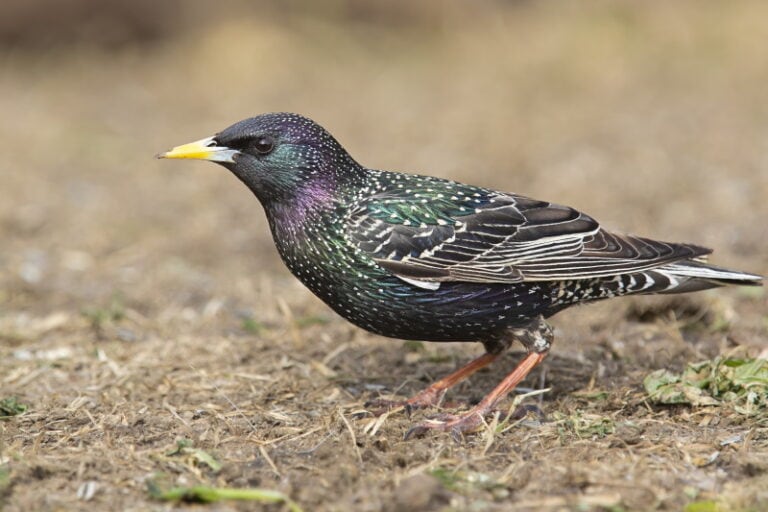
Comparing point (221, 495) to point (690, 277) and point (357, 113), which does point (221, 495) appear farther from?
point (357, 113)

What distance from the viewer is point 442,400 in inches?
191

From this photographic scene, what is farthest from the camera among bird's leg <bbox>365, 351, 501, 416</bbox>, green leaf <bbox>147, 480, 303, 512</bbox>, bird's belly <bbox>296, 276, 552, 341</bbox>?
bird's leg <bbox>365, 351, 501, 416</bbox>

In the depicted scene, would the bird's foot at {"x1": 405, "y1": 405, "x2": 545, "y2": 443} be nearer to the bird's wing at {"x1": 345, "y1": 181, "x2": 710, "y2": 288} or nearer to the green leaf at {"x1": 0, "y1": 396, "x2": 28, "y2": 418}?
the bird's wing at {"x1": 345, "y1": 181, "x2": 710, "y2": 288}

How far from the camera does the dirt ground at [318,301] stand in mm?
3816

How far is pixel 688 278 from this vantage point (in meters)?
4.93

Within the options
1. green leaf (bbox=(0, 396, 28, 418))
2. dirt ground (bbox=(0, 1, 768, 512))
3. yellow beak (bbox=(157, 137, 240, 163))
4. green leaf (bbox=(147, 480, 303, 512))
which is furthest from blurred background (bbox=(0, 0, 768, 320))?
green leaf (bbox=(147, 480, 303, 512))

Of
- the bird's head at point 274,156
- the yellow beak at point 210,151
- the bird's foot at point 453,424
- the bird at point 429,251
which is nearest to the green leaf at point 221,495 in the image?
the bird's foot at point 453,424

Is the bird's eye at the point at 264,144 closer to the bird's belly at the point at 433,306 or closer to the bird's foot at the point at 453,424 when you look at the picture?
the bird's belly at the point at 433,306

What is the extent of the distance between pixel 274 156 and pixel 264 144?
74 mm

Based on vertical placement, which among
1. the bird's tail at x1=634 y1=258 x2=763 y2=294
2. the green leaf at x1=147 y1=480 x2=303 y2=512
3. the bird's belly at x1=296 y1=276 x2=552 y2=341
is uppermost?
the bird's tail at x1=634 y1=258 x2=763 y2=294

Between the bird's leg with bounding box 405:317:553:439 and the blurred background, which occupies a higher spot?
the blurred background

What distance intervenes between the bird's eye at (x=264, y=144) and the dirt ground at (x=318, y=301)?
45.6 inches

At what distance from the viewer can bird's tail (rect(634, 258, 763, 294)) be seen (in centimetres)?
488

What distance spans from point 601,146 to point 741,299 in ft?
11.1
